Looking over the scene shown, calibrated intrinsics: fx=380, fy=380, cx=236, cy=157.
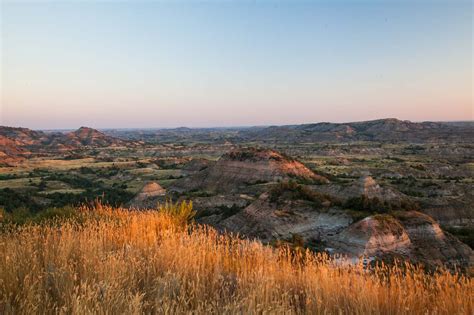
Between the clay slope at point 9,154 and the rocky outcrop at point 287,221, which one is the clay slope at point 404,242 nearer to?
the rocky outcrop at point 287,221

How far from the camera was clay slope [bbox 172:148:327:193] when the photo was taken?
57.4 metres

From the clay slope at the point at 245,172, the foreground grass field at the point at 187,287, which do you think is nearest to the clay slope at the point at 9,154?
the clay slope at the point at 245,172

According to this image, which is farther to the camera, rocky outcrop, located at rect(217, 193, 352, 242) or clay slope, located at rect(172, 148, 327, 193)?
clay slope, located at rect(172, 148, 327, 193)

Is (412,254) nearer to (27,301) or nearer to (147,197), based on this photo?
(27,301)

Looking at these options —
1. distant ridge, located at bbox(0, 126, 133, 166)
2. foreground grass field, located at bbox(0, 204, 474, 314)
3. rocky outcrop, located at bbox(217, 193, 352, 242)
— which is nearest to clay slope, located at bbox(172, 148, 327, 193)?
rocky outcrop, located at bbox(217, 193, 352, 242)

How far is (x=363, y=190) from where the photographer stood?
38562 mm

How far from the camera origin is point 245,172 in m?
59.0

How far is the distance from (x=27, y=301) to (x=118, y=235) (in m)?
2.74

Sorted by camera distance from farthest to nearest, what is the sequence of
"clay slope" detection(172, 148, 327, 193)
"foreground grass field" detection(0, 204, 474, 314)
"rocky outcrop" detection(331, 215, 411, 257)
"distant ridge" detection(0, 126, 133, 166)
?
"distant ridge" detection(0, 126, 133, 166) → "clay slope" detection(172, 148, 327, 193) → "rocky outcrop" detection(331, 215, 411, 257) → "foreground grass field" detection(0, 204, 474, 314)

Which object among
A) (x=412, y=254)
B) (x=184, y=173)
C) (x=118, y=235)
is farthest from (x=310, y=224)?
(x=184, y=173)

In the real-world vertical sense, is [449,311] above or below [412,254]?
above

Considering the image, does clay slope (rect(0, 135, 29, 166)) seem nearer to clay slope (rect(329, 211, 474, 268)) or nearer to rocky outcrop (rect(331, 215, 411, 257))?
rocky outcrop (rect(331, 215, 411, 257))

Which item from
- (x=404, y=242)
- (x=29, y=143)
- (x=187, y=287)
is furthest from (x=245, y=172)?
(x=29, y=143)

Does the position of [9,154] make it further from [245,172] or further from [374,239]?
[374,239]
